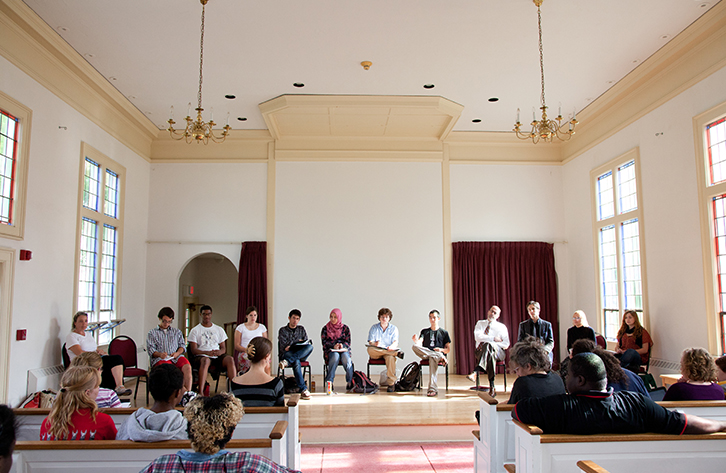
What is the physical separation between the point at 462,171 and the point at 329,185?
2.38 m

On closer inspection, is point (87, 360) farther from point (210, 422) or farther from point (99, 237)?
point (99, 237)

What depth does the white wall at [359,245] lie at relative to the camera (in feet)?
29.1

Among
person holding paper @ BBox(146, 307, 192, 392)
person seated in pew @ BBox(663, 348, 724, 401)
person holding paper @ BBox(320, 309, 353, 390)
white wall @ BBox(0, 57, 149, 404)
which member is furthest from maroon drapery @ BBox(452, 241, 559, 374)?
white wall @ BBox(0, 57, 149, 404)

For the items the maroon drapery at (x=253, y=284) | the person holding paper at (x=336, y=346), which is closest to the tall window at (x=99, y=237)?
the maroon drapery at (x=253, y=284)

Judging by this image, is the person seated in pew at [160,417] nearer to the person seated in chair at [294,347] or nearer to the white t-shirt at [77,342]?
the white t-shirt at [77,342]

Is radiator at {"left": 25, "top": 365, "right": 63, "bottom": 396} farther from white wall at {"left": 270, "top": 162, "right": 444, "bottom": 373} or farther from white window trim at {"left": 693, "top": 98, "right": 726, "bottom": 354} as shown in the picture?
white window trim at {"left": 693, "top": 98, "right": 726, "bottom": 354}

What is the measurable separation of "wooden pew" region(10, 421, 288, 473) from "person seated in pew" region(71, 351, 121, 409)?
0.64 meters

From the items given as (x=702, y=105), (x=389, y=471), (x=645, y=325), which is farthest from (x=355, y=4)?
(x=645, y=325)

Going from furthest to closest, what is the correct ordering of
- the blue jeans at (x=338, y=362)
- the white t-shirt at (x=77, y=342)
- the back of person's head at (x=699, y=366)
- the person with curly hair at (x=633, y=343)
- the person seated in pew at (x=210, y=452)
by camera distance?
the blue jeans at (x=338, y=362) → the person with curly hair at (x=633, y=343) → the white t-shirt at (x=77, y=342) → the back of person's head at (x=699, y=366) → the person seated in pew at (x=210, y=452)

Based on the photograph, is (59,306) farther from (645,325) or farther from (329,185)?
(645,325)

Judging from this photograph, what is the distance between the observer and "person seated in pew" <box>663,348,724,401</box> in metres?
3.44

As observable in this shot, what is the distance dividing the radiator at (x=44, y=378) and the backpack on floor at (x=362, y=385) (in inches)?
142

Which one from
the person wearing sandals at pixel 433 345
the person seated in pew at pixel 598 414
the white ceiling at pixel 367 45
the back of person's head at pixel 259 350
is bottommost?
the person wearing sandals at pixel 433 345

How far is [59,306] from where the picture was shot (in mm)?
6207
